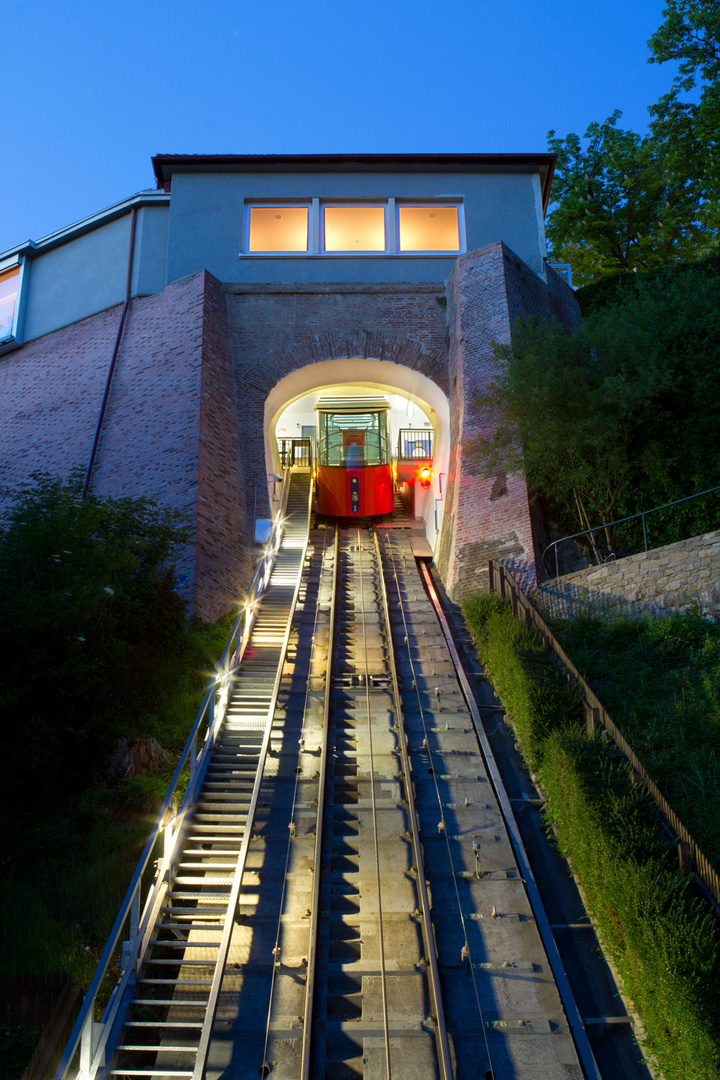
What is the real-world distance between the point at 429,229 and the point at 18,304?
1089cm

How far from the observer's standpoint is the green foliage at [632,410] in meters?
13.3

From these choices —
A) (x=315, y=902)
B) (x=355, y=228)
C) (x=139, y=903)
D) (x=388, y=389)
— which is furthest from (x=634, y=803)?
(x=355, y=228)

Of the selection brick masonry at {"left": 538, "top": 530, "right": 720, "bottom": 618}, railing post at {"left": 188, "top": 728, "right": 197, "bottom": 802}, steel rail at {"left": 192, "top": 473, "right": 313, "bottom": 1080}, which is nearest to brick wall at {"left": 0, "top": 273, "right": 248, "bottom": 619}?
steel rail at {"left": 192, "top": 473, "right": 313, "bottom": 1080}

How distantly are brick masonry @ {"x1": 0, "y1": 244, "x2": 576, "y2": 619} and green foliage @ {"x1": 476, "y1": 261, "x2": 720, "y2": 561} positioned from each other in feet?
5.28

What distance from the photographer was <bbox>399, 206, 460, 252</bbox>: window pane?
1931 cm

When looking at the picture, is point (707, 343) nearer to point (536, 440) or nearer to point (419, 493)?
point (536, 440)

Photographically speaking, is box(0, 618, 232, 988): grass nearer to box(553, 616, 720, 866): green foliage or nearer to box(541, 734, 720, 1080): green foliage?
box(541, 734, 720, 1080): green foliage

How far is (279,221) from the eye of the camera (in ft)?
63.7

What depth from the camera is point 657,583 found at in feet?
37.4

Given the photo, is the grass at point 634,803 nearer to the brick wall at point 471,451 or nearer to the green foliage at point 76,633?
the brick wall at point 471,451

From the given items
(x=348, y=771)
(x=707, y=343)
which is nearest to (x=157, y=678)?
(x=348, y=771)

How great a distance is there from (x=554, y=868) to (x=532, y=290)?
13.6 meters

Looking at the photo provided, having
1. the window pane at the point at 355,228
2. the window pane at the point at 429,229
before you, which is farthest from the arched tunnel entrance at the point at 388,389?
the window pane at the point at 429,229

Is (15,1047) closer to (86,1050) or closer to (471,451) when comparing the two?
(86,1050)
